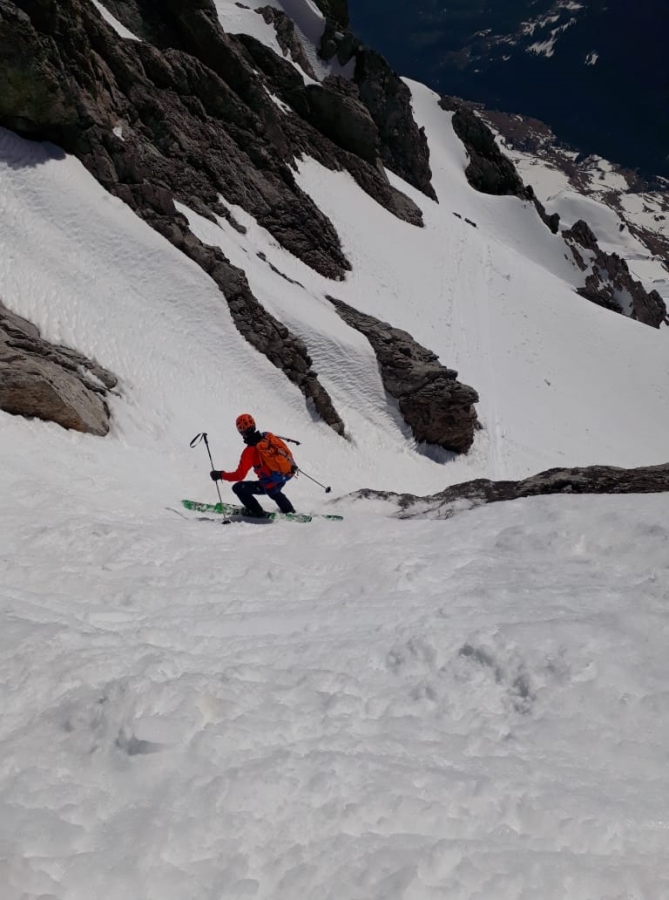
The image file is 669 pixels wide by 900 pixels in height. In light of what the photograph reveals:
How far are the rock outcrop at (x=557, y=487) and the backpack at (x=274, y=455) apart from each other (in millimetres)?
2181

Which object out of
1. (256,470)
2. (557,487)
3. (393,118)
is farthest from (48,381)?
A: (393,118)

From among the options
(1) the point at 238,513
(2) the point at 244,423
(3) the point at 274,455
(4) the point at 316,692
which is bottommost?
(1) the point at 238,513

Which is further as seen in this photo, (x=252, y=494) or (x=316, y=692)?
(x=252, y=494)

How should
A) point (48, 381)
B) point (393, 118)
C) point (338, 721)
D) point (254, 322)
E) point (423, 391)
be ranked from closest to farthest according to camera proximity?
Result: point (338, 721)
point (48, 381)
point (254, 322)
point (423, 391)
point (393, 118)

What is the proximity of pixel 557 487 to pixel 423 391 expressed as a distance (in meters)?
14.9

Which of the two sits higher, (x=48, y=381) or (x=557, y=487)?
(x=557, y=487)

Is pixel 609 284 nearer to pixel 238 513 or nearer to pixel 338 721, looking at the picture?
pixel 238 513

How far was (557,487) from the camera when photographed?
9172mm

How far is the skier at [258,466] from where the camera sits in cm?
1047

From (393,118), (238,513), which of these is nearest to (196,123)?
(238,513)

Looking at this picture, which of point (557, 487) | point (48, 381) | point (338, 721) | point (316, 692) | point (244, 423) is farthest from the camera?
point (48, 381)

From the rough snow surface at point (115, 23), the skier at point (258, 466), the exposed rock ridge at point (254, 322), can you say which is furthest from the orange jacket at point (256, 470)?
the rough snow surface at point (115, 23)

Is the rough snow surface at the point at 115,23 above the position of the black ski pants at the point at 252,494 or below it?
above

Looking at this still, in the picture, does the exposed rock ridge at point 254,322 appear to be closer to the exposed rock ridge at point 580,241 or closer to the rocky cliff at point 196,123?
the rocky cliff at point 196,123
